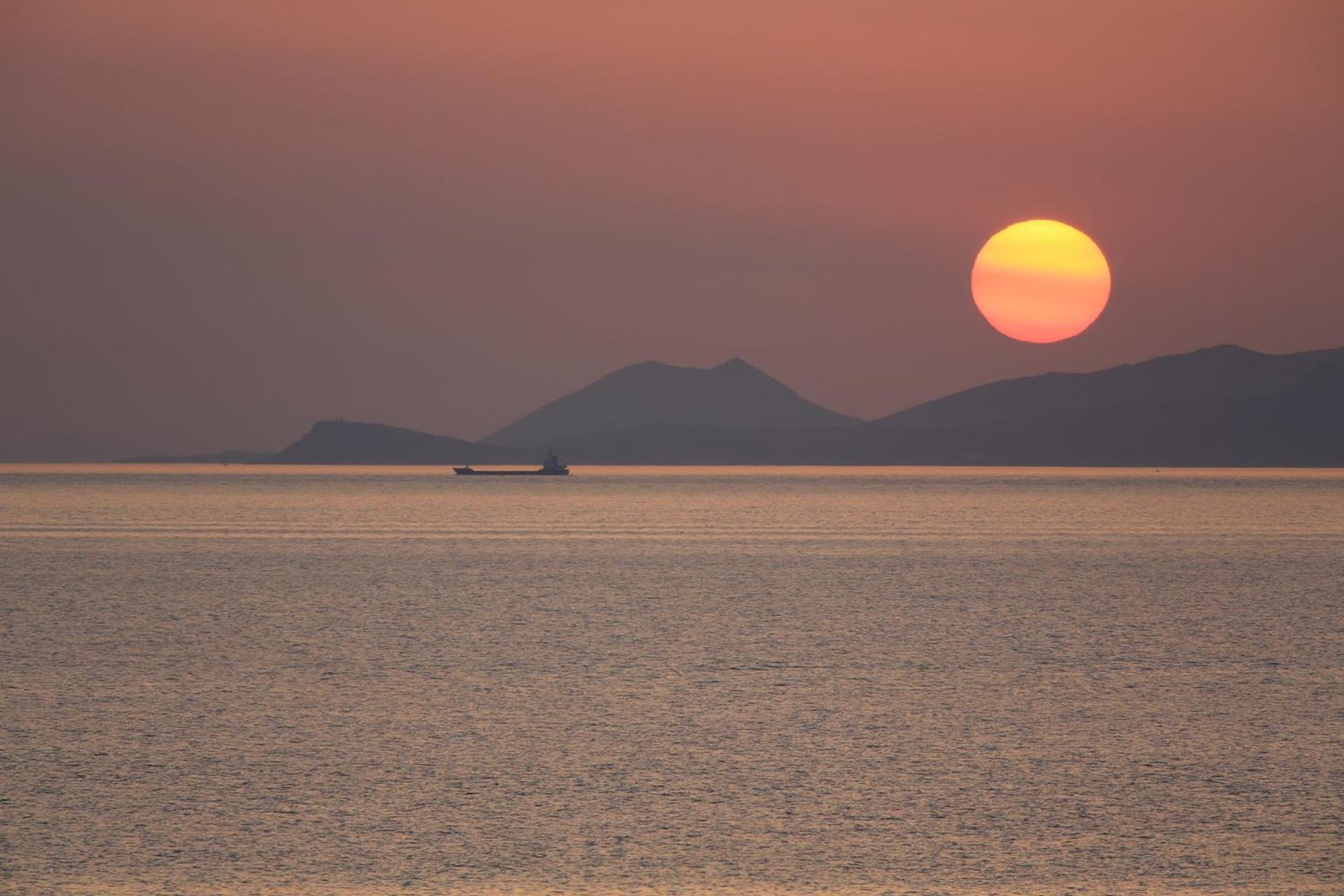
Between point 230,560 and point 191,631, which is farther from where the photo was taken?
point 230,560

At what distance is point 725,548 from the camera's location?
44.5 metres

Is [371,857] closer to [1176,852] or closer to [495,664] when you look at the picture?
[1176,852]

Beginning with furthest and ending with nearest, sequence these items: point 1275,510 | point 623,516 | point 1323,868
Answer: point 1275,510
point 623,516
point 1323,868

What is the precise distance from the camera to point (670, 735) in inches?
495

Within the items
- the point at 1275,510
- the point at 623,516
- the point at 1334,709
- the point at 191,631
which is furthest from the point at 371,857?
the point at 1275,510

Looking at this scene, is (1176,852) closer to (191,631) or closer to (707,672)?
(707,672)

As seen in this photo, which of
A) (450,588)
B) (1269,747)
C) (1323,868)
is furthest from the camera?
(450,588)

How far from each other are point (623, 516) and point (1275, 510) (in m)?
42.3

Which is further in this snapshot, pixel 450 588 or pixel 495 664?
pixel 450 588

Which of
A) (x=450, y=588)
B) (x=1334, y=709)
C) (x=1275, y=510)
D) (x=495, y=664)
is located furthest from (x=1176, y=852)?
(x=1275, y=510)

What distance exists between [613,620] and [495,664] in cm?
503

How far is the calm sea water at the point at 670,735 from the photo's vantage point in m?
8.66

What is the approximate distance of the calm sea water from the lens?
8656 millimetres

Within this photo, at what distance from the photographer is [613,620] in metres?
22.0
